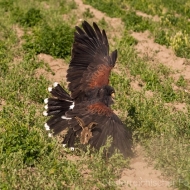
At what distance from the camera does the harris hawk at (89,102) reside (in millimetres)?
7086

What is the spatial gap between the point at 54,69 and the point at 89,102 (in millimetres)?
3936

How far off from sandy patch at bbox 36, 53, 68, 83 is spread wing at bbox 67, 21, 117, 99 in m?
2.06

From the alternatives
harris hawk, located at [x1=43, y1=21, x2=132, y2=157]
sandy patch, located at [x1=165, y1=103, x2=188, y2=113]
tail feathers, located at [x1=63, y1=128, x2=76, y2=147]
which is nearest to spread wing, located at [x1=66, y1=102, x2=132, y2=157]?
harris hawk, located at [x1=43, y1=21, x2=132, y2=157]

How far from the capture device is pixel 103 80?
8.43 metres

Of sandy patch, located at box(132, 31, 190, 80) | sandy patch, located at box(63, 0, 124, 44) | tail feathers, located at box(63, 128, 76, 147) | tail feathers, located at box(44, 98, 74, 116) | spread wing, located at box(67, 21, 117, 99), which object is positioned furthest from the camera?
sandy patch, located at box(63, 0, 124, 44)

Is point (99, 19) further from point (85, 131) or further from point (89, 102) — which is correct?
point (85, 131)

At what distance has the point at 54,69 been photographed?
11523mm

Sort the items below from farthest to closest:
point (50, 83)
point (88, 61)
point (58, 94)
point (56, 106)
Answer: point (50, 83) → point (88, 61) → point (58, 94) → point (56, 106)

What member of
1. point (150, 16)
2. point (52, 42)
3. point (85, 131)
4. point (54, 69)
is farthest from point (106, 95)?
point (150, 16)

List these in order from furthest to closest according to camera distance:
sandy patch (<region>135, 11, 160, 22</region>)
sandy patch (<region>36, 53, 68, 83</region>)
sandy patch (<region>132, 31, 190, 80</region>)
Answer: sandy patch (<region>135, 11, 160, 22</region>)
sandy patch (<region>132, 31, 190, 80</region>)
sandy patch (<region>36, 53, 68, 83</region>)

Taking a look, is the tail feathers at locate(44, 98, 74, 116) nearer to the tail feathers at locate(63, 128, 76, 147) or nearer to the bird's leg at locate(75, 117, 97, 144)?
the tail feathers at locate(63, 128, 76, 147)

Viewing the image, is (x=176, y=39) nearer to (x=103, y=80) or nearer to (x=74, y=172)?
(x=103, y=80)

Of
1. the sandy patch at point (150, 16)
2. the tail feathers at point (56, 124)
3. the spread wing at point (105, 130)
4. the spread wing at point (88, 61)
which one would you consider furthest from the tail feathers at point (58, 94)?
the sandy patch at point (150, 16)

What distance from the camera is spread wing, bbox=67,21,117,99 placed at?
856cm
